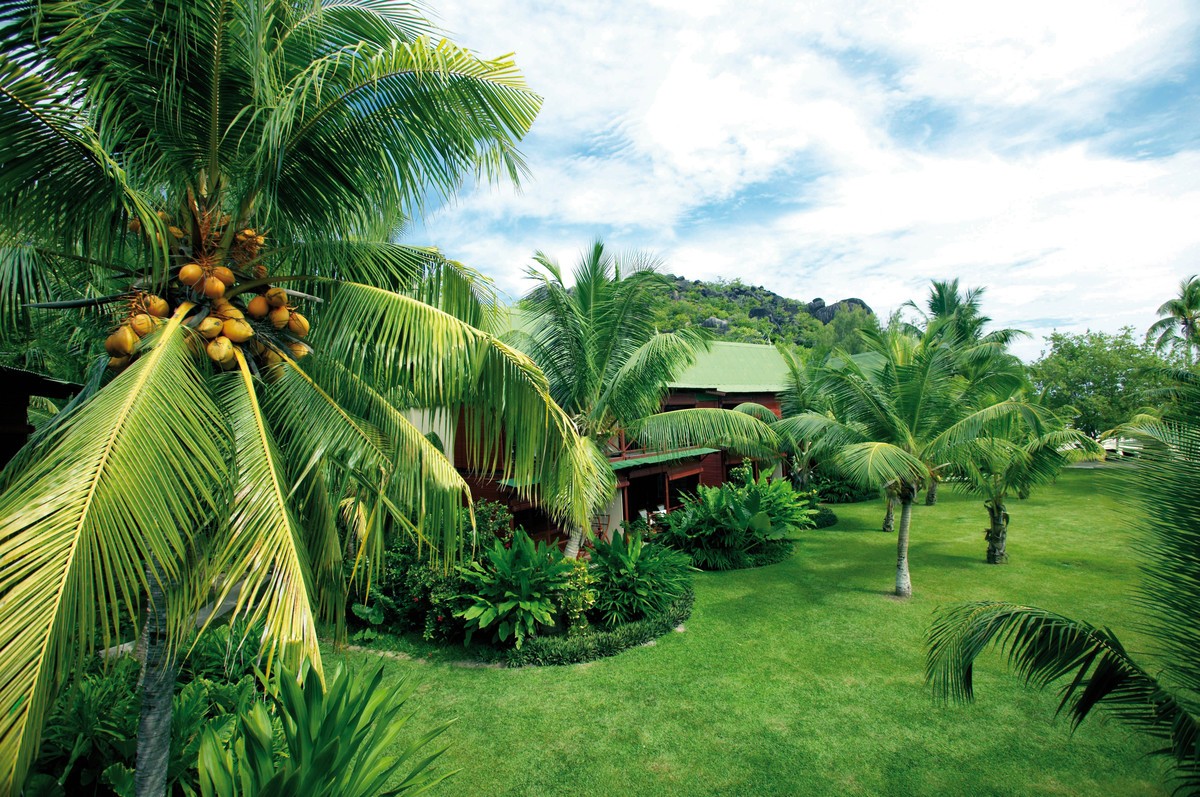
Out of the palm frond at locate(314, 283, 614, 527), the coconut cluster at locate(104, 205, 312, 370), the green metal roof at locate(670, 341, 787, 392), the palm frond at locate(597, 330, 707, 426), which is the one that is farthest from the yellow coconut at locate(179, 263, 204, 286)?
the green metal roof at locate(670, 341, 787, 392)

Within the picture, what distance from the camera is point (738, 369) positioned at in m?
25.7

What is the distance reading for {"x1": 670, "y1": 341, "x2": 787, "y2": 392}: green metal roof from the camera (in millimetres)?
23156

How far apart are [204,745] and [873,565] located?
13.8m

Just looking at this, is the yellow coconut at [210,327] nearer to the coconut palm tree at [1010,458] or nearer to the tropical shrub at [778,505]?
the coconut palm tree at [1010,458]

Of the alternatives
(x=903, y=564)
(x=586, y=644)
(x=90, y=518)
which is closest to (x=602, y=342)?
(x=586, y=644)

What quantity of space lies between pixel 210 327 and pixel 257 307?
379 mm

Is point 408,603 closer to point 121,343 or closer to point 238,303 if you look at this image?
point 238,303

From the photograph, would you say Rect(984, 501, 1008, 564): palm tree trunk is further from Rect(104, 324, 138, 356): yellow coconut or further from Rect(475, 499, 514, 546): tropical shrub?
Rect(104, 324, 138, 356): yellow coconut

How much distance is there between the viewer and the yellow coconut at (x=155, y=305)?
143 inches

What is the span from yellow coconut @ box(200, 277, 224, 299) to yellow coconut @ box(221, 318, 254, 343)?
181 mm

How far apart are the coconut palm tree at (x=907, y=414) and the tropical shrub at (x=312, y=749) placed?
314 inches

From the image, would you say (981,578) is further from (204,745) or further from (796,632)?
(204,745)

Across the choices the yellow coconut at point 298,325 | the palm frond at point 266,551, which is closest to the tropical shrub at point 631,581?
the palm frond at point 266,551

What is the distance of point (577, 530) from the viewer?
35.6ft
